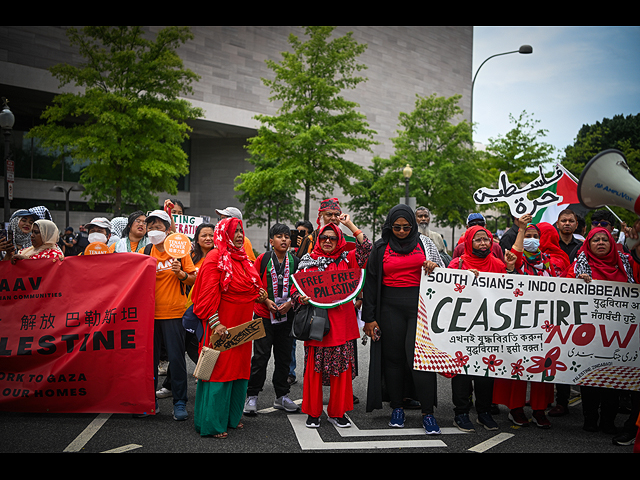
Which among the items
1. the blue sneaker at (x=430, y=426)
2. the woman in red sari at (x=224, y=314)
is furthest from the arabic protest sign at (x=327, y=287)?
the blue sneaker at (x=430, y=426)

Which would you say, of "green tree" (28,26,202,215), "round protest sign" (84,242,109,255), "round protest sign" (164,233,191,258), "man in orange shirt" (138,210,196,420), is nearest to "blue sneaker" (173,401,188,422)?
"man in orange shirt" (138,210,196,420)

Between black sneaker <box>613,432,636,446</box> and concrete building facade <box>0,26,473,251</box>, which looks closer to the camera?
black sneaker <box>613,432,636,446</box>

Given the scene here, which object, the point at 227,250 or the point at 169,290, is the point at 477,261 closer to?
the point at 227,250

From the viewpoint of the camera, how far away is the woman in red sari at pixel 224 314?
14.3ft

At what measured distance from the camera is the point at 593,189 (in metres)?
3.95

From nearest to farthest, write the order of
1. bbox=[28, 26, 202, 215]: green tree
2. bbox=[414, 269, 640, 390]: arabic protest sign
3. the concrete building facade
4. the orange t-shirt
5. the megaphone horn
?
the megaphone horn < bbox=[414, 269, 640, 390]: arabic protest sign < the orange t-shirt < bbox=[28, 26, 202, 215]: green tree < the concrete building facade

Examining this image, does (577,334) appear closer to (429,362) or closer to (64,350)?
(429,362)

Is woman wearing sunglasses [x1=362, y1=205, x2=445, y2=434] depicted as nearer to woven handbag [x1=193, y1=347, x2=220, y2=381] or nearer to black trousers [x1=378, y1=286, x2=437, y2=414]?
black trousers [x1=378, y1=286, x2=437, y2=414]

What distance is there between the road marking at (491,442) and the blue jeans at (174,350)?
9.50 feet

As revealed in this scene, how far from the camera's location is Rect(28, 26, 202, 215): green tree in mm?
18312

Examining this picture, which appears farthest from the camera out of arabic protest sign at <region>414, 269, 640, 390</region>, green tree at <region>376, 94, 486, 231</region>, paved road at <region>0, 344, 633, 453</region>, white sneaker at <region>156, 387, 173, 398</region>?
green tree at <region>376, 94, 486, 231</region>

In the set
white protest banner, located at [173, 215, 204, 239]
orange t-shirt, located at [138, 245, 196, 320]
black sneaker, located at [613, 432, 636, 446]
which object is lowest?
black sneaker, located at [613, 432, 636, 446]

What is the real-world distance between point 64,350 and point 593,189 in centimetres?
519

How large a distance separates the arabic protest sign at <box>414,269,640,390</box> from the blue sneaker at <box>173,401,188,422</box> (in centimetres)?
238
